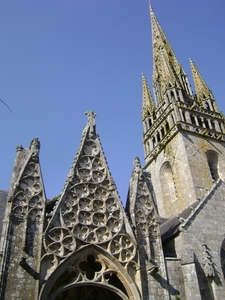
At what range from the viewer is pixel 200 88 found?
101ft

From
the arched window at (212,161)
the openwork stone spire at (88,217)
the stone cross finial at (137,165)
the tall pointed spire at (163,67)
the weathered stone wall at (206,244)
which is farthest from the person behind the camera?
the tall pointed spire at (163,67)

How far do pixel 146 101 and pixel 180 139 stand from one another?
363 inches

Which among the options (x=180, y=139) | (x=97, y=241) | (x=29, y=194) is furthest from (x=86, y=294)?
(x=180, y=139)

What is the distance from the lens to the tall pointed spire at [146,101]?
102 ft

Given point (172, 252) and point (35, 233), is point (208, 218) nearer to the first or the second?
point (172, 252)

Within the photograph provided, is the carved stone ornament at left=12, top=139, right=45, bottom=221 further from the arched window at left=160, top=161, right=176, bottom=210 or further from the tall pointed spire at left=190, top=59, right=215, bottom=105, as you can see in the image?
the tall pointed spire at left=190, top=59, right=215, bottom=105

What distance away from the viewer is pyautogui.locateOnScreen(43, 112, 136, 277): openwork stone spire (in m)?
11.0

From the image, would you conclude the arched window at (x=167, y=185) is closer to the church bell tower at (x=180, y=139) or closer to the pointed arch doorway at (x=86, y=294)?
the church bell tower at (x=180, y=139)

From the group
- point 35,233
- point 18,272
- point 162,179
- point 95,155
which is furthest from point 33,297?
point 162,179

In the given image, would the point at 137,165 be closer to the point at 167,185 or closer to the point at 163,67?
the point at 167,185

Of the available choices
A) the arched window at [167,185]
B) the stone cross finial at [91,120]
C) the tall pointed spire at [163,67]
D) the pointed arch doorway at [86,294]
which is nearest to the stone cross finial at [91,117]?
the stone cross finial at [91,120]

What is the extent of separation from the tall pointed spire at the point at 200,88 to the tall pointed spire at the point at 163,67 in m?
1.12

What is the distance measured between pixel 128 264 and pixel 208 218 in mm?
5092

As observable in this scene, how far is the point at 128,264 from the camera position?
11367 mm
